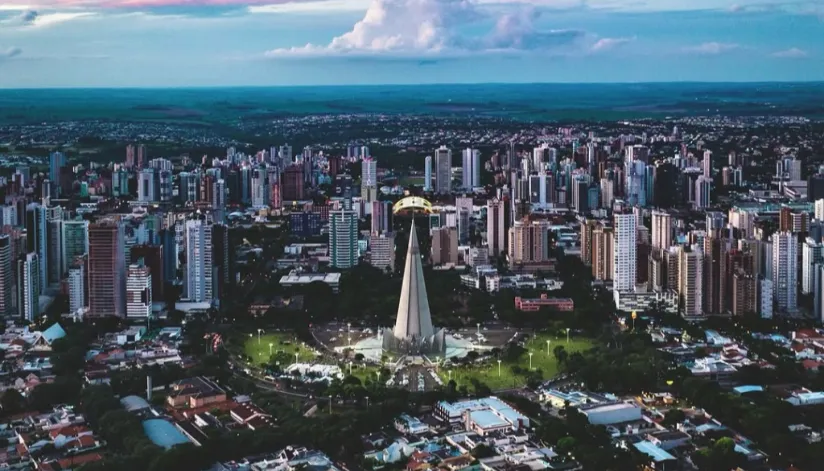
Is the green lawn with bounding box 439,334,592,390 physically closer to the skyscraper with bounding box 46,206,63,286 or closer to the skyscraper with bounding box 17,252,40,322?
the skyscraper with bounding box 17,252,40,322

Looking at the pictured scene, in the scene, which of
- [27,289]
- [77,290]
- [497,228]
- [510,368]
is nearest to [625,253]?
[497,228]

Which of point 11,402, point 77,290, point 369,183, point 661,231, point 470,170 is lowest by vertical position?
point 11,402

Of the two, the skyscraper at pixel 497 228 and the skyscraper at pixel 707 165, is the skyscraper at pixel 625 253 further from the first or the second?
the skyscraper at pixel 707 165

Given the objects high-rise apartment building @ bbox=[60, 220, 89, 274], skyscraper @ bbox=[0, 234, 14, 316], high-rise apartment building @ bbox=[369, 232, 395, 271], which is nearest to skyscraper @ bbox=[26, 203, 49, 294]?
high-rise apartment building @ bbox=[60, 220, 89, 274]

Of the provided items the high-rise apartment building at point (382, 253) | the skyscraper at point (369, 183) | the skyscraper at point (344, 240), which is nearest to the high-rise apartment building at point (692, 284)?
the high-rise apartment building at point (382, 253)

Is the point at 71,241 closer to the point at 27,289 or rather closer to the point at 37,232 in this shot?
the point at 37,232
